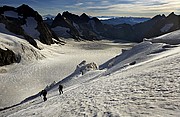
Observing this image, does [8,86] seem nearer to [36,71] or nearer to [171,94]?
[36,71]

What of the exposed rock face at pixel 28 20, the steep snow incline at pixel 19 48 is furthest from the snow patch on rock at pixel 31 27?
the steep snow incline at pixel 19 48

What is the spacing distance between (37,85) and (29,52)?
23.2 m

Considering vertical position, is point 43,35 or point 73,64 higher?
point 43,35

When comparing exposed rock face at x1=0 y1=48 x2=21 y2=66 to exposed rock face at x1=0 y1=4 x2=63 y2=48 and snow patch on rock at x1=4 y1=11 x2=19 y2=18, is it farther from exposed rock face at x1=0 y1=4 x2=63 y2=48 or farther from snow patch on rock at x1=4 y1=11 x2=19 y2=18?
snow patch on rock at x1=4 y1=11 x2=19 y2=18

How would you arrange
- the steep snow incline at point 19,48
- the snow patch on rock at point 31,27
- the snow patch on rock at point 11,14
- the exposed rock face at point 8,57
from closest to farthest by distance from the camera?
the exposed rock face at point 8,57, the steep snow incline at point 19,48, the snow patch on rock at point 31,27, the snow patch on rock at point 11,14

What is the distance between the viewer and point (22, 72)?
50281 mm

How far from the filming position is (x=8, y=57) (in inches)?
2163

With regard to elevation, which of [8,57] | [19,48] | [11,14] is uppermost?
[11,14]

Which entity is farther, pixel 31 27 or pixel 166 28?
pixel 166 28

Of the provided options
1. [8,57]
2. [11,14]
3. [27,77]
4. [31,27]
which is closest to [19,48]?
[8,57]

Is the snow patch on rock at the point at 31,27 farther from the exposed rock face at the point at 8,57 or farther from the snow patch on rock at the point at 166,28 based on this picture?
the snow patch on rock at the point at 166,28

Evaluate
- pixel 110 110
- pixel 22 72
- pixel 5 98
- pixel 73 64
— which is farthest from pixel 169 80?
pixel 73 64

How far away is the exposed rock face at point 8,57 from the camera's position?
53.4m

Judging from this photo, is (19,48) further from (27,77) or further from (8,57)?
(27,77)
